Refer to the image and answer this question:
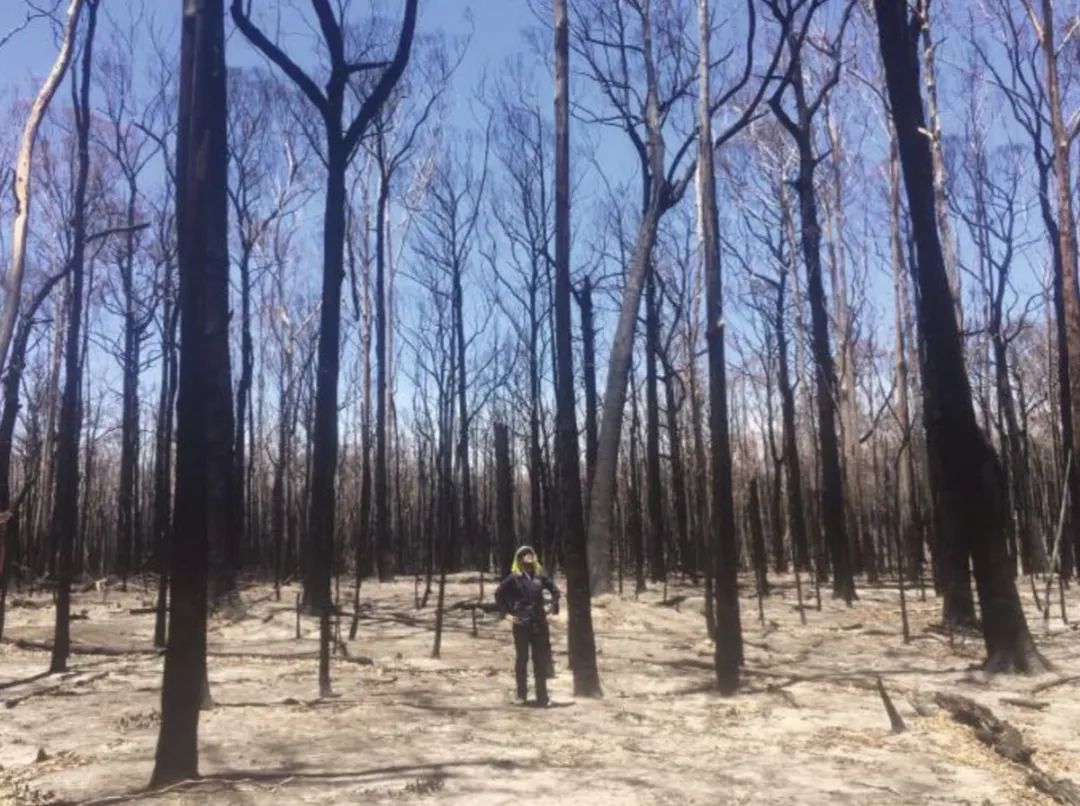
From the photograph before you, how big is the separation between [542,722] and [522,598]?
1504 millimetres

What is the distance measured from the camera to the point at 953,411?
410 inches

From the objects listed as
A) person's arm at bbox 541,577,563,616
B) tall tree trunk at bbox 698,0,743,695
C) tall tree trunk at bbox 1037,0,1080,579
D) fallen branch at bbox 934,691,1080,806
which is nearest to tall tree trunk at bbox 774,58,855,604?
tall tree trunk at bbox 1037,0,1080,579

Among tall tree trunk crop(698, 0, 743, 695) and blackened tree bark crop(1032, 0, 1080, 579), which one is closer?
tall tree trunk crop(698, 0, 743, 695)

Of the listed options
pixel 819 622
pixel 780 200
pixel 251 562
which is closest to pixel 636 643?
pixel 819 622

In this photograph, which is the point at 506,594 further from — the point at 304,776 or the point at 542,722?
the point at 304,776

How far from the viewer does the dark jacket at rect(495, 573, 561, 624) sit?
947 centimetres

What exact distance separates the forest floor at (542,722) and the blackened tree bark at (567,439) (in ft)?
1.91

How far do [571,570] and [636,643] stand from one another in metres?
4.51

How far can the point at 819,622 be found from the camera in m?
15.5

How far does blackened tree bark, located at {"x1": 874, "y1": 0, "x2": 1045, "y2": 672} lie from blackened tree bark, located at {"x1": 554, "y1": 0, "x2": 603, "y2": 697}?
4.02 m

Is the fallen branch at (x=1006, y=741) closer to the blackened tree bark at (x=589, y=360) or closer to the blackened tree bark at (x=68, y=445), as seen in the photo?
the blackened tree bark at (x=68, y=445)

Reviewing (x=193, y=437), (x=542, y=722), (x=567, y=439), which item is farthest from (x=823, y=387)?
(x=193, y=437)

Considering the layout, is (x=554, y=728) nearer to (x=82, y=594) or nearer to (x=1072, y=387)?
(x=1072, y=387)

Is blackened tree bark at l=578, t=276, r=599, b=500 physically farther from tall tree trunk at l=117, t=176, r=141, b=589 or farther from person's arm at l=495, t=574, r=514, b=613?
tall tree trunk at l=117, t=176, r=141, b=589
